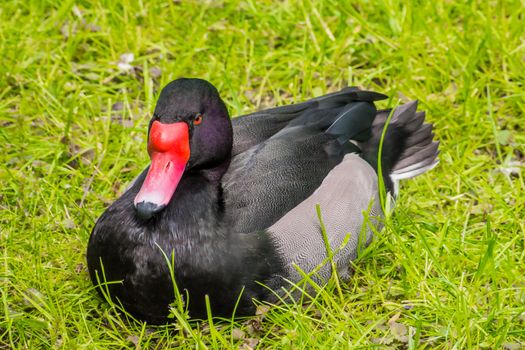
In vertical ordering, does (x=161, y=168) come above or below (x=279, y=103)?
above

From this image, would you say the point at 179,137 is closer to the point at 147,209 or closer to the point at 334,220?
the point at 147,209

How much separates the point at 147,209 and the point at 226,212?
38 centimetres

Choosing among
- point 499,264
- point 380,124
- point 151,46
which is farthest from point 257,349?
point 151,46

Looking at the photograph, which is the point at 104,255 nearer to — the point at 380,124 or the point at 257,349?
the point at 257,349

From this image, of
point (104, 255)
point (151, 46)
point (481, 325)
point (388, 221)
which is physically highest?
point (151, 46)

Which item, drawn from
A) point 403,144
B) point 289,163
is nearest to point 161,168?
point 289,163

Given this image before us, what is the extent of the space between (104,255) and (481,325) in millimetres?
1503

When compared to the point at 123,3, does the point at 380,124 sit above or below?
below

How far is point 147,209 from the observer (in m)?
3.28

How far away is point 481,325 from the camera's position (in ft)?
11.0

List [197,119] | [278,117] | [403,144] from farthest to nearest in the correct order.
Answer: [403,144], [278,117], [197,119]

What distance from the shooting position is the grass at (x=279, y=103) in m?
3.48

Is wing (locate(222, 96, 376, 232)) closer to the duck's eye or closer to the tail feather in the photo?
the tail feather

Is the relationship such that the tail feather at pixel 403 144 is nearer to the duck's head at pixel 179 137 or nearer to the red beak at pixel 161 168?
the duck's head at pixel 179 137
